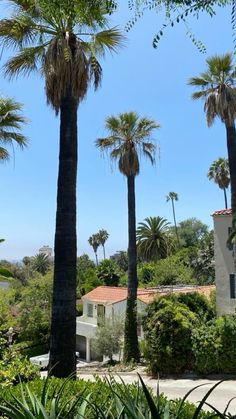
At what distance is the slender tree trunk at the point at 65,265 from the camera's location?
356 inches

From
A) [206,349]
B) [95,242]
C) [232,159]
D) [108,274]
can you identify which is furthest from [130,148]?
[95,242]

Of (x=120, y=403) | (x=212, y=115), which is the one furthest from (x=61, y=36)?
(x=212, y=115)

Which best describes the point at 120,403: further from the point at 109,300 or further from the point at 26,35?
the point at 109,300

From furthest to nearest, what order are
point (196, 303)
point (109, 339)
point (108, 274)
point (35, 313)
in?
point (108, 274) < point (35, 313) < point (109, 339) < point (196, 303)

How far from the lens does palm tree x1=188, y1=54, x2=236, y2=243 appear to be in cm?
1936

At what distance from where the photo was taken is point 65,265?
30.8ft

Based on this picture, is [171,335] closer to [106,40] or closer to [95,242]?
Result: [106,40]

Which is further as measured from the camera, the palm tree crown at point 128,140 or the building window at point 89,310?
the building window at point 89,310

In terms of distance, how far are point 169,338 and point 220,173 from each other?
35768 mm

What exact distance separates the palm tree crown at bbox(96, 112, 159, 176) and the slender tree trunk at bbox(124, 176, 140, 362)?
138 cm

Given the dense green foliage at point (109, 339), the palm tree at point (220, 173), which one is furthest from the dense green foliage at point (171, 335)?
the palm tree at point (220, 173)

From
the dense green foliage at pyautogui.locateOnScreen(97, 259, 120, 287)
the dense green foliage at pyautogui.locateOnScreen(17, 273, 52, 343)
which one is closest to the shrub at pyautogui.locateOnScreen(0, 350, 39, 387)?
the dense green foliage at pyautogui.locateOnScreen(17, 273, 52, 343)

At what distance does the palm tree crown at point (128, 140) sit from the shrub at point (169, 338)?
9.37 meters

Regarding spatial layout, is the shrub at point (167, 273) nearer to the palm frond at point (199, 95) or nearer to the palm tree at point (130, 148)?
the palm tree at point (130, 148)
